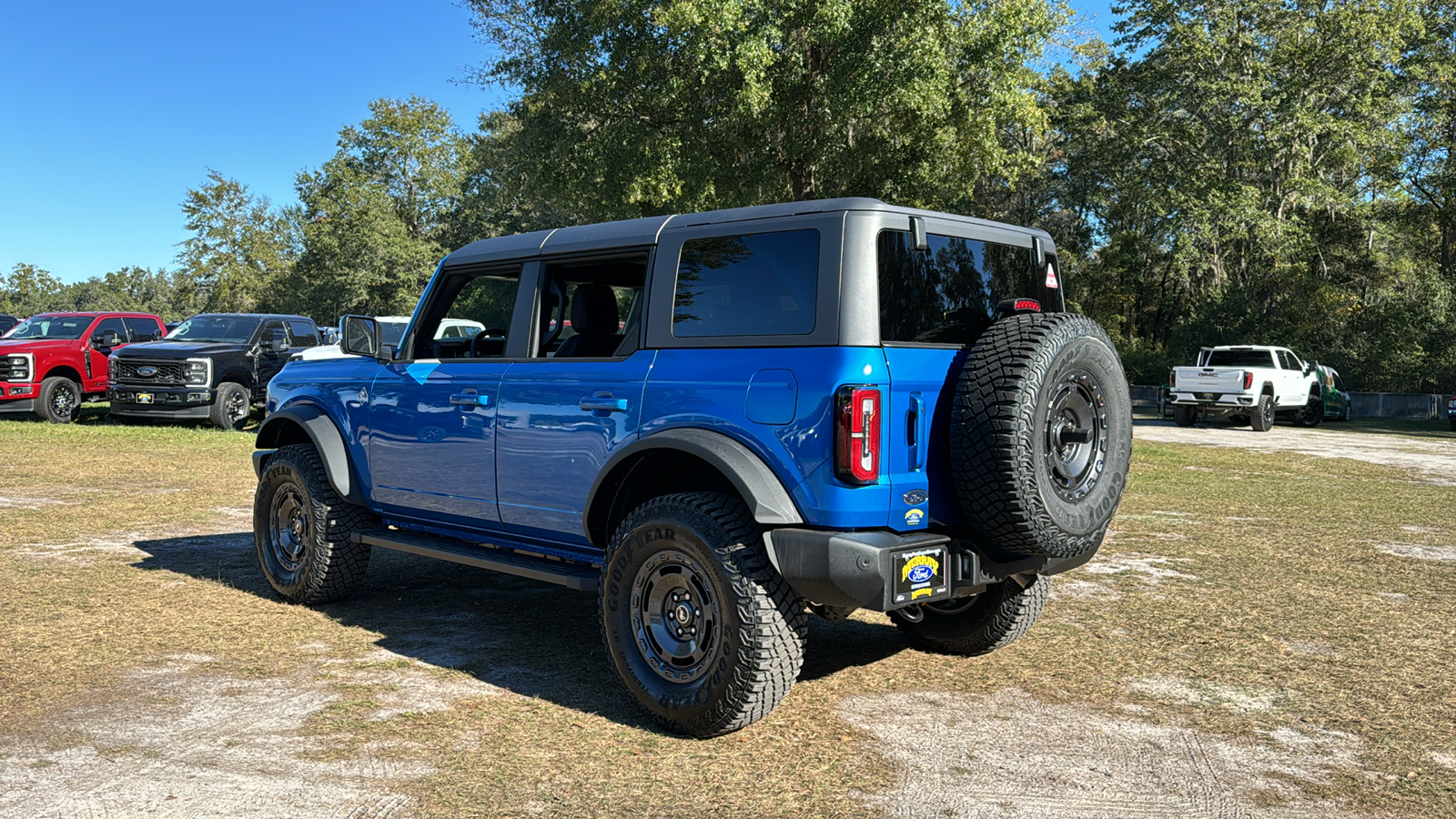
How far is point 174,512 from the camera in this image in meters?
10.4

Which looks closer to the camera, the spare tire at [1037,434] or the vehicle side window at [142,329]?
the spare tire at [1037,434]

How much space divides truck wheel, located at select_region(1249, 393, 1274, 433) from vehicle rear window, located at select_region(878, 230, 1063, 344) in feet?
72.5

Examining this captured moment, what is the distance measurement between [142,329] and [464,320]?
758 inches

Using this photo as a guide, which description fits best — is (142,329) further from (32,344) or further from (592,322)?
(592,322)

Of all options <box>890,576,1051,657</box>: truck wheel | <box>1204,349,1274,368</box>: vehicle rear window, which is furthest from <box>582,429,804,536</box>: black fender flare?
<box>1204,349,1274,368</box>: vehicle rear window

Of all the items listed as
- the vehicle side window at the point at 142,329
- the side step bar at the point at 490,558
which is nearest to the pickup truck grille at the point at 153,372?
the vehicle side window at the point at 142,329

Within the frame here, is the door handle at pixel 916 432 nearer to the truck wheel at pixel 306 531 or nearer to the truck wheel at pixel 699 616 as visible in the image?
the truck wheel at pixel 699 616

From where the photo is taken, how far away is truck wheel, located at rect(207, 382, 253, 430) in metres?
19.1

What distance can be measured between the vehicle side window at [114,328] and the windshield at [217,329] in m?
1.71

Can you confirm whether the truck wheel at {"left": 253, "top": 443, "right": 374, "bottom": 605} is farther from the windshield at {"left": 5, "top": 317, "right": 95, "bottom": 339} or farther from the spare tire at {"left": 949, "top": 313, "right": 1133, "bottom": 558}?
the windshield at {"left": 5, "top": 317, "right": 95, "bottom": 339}

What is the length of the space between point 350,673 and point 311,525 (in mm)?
1463

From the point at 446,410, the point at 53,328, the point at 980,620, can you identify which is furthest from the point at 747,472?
the point at 53,328

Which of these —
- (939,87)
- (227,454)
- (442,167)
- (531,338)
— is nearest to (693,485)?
(531,338)

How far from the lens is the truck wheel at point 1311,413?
28.5m
